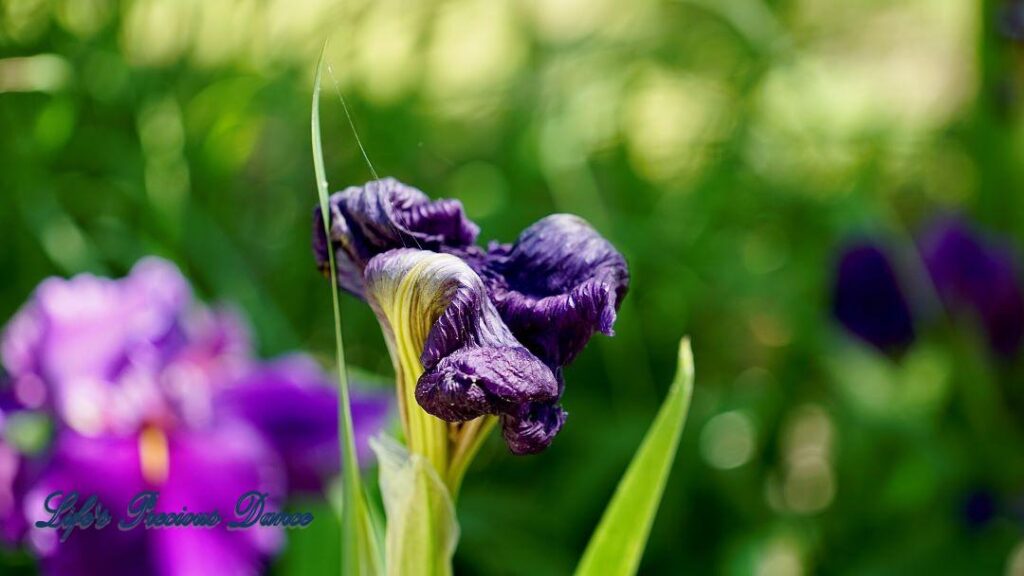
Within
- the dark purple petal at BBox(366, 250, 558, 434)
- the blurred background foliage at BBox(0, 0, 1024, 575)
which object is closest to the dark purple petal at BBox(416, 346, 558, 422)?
the dark purple petal at BBox(366, 250, 558, 434)

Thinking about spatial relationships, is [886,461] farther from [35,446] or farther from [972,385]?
[35,446]

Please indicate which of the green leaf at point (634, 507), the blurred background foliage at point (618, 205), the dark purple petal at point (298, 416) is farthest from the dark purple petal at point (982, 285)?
the green leaf at point (634, 507)

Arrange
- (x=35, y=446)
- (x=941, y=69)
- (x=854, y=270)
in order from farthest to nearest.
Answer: (x=941, y=69) < (x=854, y=270) < (x=35, y=446)

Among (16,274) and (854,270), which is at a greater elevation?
(16,274)

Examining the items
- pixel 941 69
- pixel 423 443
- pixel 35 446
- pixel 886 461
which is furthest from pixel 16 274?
pixel 941 69

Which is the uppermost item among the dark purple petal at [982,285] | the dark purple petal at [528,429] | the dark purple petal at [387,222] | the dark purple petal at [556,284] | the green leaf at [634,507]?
the dark purple petal at [387,222]

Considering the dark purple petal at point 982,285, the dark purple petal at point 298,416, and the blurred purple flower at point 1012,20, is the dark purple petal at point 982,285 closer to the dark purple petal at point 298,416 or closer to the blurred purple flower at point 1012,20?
the blurred purple flower at point 1012,20
